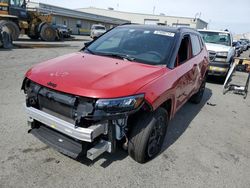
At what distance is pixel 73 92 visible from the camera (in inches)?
98.9

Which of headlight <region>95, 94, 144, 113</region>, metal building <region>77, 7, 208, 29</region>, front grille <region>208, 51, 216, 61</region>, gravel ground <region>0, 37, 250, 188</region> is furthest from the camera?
metal building <region>77, 7, 208, 29</region>

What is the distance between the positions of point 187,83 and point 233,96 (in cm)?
403

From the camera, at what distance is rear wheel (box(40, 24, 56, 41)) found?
1912cm

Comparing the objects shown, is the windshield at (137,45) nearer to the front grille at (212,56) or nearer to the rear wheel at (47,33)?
the front grille at (212,56)

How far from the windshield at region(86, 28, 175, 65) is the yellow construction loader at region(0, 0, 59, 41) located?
540 inches

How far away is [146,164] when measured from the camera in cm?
318

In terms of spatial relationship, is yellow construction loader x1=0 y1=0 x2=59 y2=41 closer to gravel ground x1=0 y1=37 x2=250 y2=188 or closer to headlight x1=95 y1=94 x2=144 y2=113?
gravel ground x1=0 y1=37 x2=250 y2=188

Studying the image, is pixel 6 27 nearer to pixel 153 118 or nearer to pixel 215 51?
pixel 215 51

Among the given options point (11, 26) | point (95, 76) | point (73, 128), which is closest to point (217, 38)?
point (95, 76)

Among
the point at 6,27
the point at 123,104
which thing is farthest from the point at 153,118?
the point at 6,27

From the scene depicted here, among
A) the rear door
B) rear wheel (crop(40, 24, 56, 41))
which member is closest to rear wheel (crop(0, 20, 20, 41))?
rear wheel (crop(40, 24, 56, 41))

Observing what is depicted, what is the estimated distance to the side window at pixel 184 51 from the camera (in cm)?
382

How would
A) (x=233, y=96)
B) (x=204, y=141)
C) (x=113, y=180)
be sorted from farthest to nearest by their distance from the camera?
(x=233, y=96) → (x=204, y=141) → (x=113, y=180)

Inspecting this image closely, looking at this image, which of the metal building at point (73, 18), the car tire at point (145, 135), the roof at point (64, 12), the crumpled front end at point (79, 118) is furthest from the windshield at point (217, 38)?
the metal building at point (73, 18)
